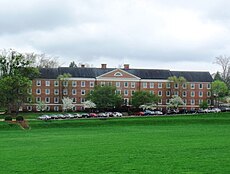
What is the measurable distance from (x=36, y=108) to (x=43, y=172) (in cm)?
8459

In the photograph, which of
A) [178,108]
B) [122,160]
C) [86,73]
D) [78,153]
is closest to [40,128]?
[78,153]

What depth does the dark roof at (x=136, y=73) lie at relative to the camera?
351 feet

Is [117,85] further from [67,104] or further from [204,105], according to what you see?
[204,105]

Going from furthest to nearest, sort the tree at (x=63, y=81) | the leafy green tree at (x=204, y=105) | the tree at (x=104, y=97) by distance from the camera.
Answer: the leafy green tree at (x=204, y=105) < the tree at (x=63, y=81) < the tree at (x=104, y=97)

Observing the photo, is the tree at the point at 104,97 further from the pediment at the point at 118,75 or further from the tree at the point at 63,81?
the pediment at the point at 118,75

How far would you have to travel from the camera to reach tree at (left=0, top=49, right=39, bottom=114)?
75500 millimetres

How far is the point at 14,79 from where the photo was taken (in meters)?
75.6

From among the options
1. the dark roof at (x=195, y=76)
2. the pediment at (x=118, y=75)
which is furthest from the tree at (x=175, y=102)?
the pediment at (x=118, y=75)

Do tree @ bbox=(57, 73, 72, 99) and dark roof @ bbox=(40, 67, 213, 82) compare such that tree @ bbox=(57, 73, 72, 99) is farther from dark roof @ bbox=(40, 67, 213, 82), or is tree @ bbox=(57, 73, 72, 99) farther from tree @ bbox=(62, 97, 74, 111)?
tree @ bbox=(62, 97, 74, 111)

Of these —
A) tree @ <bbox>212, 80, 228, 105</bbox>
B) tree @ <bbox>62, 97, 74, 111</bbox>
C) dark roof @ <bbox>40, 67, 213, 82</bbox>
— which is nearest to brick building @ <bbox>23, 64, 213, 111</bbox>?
dark roof @ <bbox>40, 67, 213, 82</bbox>

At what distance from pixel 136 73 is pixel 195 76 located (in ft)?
51.4

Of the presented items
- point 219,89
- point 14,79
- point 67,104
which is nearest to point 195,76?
point 219,89

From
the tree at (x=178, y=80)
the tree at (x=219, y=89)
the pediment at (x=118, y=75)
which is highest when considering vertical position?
the pediment at (x=118, y=75)

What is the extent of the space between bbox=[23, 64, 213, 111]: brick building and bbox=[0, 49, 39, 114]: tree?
21184 mm
